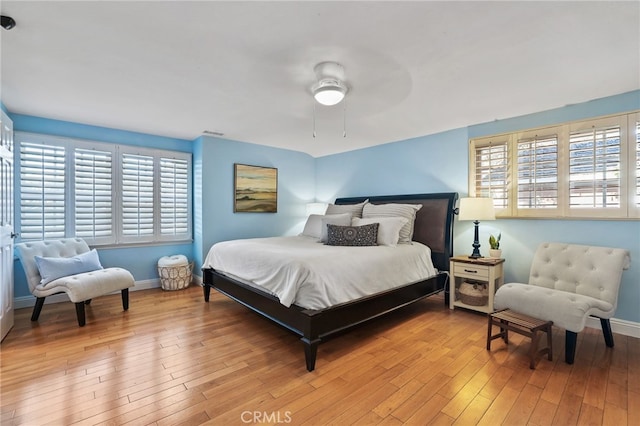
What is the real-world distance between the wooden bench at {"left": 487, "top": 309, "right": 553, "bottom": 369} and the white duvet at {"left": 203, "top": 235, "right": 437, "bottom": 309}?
908 millimetres

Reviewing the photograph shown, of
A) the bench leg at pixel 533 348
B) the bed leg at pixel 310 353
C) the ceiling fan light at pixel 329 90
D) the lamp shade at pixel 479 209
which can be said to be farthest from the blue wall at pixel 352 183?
the bed leg at pixel 310 353

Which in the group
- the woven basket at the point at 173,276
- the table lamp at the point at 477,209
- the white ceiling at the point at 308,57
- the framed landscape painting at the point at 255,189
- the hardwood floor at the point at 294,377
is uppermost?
the white ceiling at the point at 308,57

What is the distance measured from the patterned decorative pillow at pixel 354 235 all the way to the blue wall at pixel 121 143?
2721 mm

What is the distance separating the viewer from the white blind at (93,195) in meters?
3.81

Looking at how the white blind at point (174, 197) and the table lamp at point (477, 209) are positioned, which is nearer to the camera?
the table lamp at point (477, 209)

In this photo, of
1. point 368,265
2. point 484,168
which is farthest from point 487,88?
point 368,265

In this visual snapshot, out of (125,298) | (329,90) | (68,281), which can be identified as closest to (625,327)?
(329,90)

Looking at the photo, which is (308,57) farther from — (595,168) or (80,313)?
(80,313)

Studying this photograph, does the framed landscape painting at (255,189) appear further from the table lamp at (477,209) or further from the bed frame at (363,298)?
the table lamp at (477,209)

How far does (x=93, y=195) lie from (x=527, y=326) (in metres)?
5.14

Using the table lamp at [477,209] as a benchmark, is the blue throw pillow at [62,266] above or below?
below

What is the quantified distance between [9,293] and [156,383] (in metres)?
2.17

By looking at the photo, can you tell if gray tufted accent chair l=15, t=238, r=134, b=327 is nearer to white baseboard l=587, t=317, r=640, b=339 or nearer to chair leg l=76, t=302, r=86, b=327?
chair leg l=76, t=302, r=86, b=327

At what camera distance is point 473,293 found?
10.9 ft
